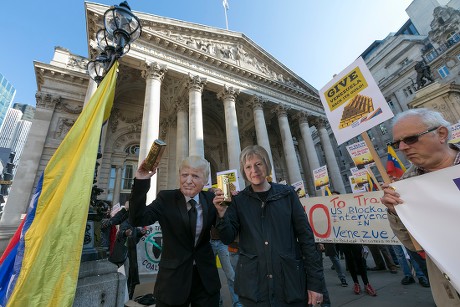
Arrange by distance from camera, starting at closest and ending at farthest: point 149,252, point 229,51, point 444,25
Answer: point 149,252 → point 229,51 → point 444,25

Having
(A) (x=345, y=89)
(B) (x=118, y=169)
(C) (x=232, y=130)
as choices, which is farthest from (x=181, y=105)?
(A) (x=345, y=89)

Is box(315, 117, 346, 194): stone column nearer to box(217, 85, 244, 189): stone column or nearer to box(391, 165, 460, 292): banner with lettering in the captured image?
box(217, 85, 244, 189): stone column

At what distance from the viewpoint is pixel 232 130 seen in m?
13.9

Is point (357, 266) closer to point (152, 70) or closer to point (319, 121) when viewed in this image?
point (152, 70)

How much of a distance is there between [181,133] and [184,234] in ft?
41.5

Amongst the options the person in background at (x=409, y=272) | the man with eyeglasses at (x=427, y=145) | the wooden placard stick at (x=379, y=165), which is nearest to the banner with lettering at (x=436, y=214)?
the man with eyeglasses at (x=427, y=145)

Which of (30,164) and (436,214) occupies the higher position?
(30,164)

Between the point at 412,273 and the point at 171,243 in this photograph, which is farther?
the point at 412,273

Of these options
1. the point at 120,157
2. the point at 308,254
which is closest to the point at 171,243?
the point at 308,254

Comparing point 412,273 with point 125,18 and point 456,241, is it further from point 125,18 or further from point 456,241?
point 125,18

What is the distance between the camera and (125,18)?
4.61m

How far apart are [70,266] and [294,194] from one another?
2.33 metres

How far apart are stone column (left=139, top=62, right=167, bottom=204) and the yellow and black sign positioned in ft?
27.9

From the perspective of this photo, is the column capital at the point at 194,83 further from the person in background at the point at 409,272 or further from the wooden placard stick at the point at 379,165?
the wooden placard stick at the point at 379,165
